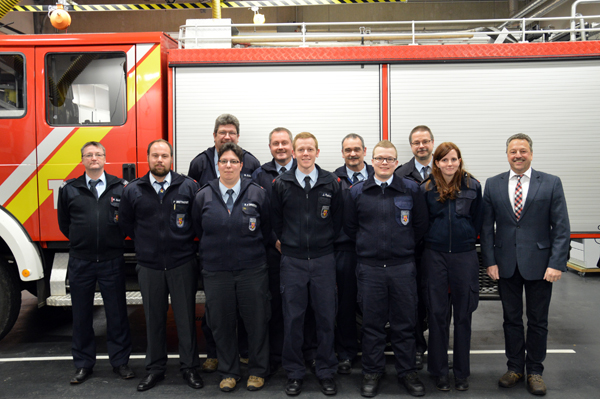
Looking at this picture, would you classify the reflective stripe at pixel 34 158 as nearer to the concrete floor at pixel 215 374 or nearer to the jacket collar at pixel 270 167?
the concrete floor at pixel 215 374

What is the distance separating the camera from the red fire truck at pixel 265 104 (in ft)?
12.6

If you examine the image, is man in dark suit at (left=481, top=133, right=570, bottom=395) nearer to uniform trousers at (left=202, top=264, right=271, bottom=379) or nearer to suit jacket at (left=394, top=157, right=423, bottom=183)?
suit jacket at (left=394, top=157, right=423, bottom=183)

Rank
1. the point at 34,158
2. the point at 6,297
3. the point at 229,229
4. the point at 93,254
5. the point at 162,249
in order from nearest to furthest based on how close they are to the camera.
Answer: the point at 229,229 < the point at 162,249 < the point at 93,254 < the point at 34,158 < the point at 6,297

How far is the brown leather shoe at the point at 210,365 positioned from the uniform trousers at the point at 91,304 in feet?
2.11

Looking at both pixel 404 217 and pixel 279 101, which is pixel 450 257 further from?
pixel 279 101

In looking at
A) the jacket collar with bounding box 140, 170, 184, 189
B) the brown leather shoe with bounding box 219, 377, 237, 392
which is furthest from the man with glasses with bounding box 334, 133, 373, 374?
the jacket collar with bounding box 140, 170, 184, 189

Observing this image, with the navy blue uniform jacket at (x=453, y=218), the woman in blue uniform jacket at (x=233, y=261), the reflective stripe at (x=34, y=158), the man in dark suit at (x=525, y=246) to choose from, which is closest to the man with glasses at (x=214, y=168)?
the woman in blue uniform jacket at (x=233, y=261)

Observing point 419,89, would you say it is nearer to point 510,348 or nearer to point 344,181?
point 344,181

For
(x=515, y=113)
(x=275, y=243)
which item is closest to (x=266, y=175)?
(x=275, y=243)

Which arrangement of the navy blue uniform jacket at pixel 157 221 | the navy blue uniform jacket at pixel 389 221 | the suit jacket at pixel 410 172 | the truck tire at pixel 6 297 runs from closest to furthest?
the navy blue uniform jacket at pixel 389 221
the navy blue uniform jacket at pixel 157 221
the suit jacket at pixel 410 172
the truck tire at pixel 6 297

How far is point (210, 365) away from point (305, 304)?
42.8 inches

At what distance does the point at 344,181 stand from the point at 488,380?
2.01 metres

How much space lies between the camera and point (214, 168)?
3766 millimetres

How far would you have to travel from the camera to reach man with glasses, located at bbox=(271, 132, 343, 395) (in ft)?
10.8
